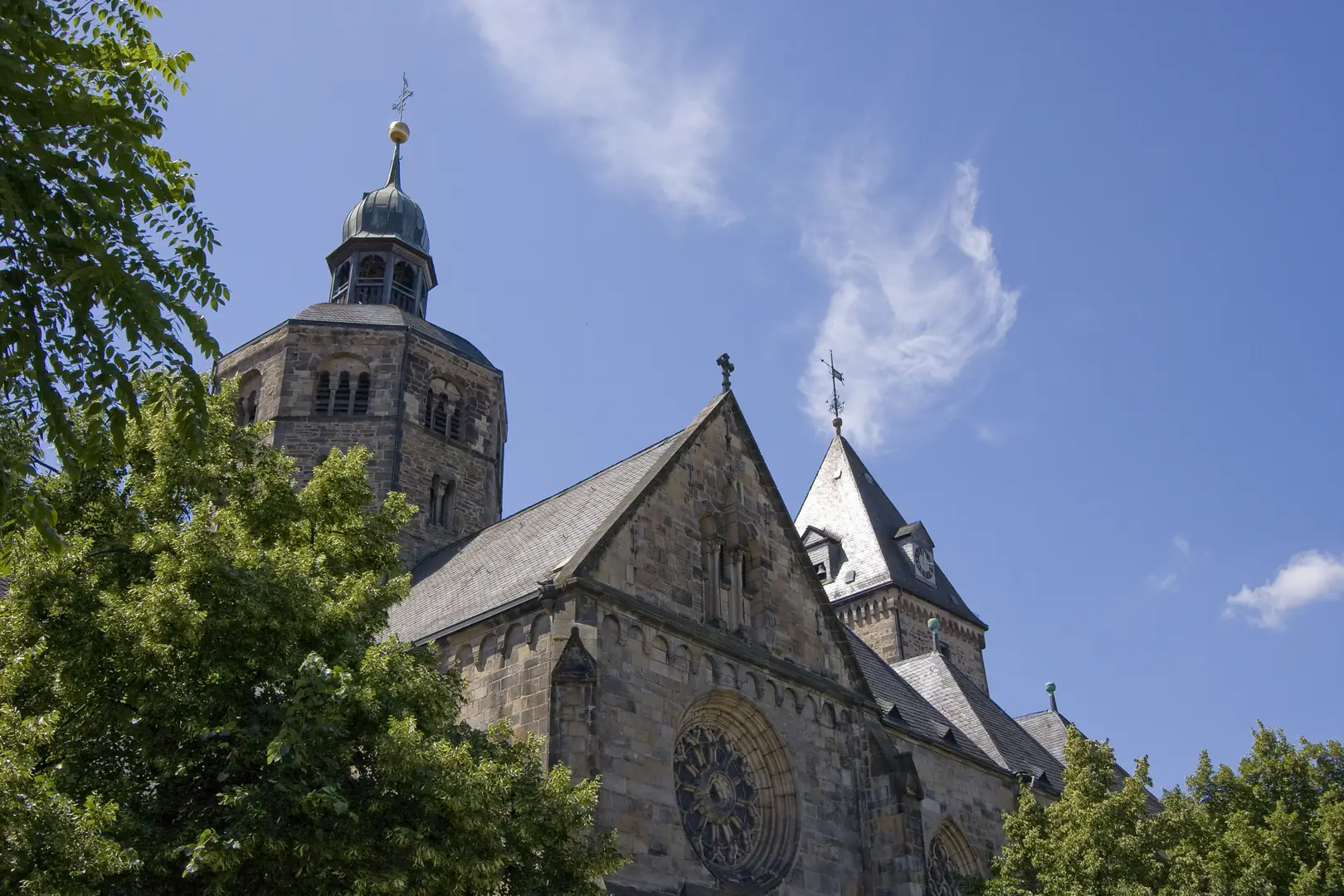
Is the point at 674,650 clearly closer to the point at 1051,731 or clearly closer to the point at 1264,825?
the point at 1264,825

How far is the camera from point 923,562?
1959 inches

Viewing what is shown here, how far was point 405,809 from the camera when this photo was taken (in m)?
10.9

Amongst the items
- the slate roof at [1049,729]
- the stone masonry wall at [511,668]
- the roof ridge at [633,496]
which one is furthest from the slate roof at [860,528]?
the stone masonry wall at [511,668]

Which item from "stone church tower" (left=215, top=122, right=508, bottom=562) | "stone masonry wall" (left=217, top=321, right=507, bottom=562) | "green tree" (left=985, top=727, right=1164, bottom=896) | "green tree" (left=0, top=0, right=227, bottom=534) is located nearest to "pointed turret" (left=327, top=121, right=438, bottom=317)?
"stone church tower" (left=215, top=122, right=508, bottom=562)

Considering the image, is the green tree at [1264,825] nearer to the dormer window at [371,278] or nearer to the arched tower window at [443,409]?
the arched tower window at [443,409]

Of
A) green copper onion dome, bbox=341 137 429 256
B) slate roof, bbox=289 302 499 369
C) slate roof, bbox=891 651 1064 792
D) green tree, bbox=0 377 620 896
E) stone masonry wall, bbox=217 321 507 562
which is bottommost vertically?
green tree, bbox=0 377 620 896

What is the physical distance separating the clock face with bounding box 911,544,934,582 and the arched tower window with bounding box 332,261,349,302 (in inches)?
988

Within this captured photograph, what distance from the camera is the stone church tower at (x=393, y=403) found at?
29.7 meters

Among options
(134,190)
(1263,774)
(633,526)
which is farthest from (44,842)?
(1263,774)

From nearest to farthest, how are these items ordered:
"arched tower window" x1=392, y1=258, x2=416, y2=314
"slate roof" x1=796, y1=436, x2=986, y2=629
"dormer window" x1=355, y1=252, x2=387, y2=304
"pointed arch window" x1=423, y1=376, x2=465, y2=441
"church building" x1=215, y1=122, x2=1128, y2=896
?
1. "church building" x1=215, y1=122, x2=1128, y2=896
2. "pointed arch window" x1=423, y1=376, x2=465, y2=441
3. "dormer window" x1=355, y1=252, x2=387, y2=304
4. "arched tower window" x1=392, y1=258, x2=416, y2=314
5. "slate roof" x1=796, y1=436, x2=986, y2=629

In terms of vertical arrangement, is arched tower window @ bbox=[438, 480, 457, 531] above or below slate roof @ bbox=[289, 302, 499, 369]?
below

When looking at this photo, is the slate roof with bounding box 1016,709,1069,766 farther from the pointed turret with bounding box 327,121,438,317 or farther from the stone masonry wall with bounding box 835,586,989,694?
the pointed turret with bounding box 327,121,438,317

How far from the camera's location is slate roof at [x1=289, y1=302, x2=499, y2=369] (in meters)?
31.7

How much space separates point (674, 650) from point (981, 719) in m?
13.3
